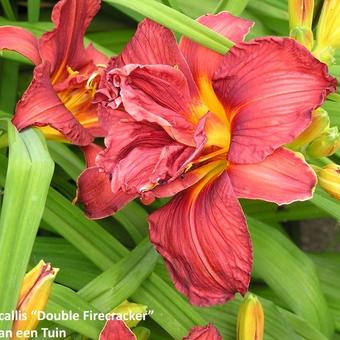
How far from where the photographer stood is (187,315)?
88 centimetres

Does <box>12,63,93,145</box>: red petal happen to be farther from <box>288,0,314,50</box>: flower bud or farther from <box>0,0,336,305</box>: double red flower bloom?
<box>288,0,314,50</box>: flower bud

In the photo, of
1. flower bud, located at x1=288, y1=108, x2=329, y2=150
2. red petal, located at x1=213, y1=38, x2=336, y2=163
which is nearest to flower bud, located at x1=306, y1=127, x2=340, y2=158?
flower bud, located at x1=288, y1=108, x2=329, y2=150

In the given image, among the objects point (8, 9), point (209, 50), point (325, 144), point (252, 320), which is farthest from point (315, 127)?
point (8, 9)

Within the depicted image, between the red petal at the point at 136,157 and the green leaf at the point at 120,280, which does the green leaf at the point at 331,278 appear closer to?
the green leaf at the point at 120,280

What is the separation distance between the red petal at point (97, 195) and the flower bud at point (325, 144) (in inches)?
8.6

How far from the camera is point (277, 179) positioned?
2.25ft

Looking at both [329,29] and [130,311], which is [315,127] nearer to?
[329,29]

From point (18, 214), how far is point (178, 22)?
25cm

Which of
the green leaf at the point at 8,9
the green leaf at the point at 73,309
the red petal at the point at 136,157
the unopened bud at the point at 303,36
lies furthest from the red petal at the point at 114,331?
the green leaf at the point at 8,9

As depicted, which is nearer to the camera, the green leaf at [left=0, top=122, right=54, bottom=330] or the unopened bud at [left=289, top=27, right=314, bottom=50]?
the green leaf at [left=0, top=122, right=54, bottom=330]

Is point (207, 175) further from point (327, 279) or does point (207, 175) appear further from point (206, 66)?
point (327, 279)

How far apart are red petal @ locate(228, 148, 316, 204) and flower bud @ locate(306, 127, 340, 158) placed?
105 millimetres

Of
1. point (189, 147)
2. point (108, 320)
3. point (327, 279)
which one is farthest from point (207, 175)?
point (327, 279)

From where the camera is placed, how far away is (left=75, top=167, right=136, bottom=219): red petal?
0.80 meters
